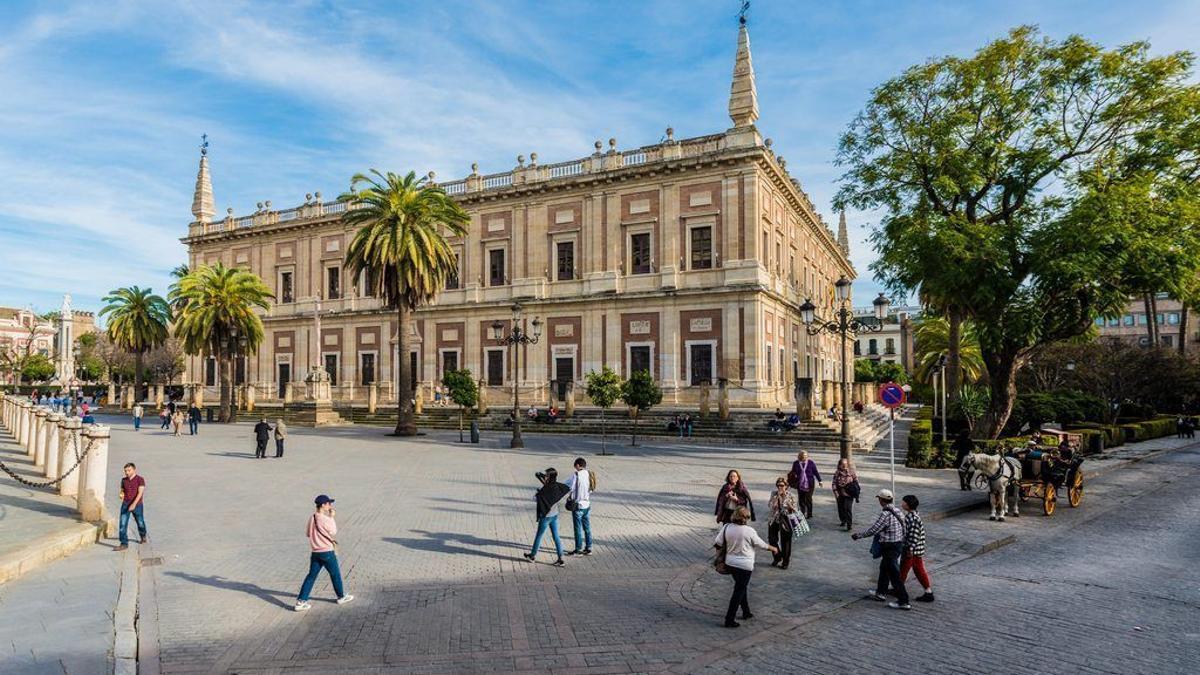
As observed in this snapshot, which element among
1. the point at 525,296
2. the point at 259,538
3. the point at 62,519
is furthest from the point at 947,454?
the point at 525,296

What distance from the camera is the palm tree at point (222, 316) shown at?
37750 mm

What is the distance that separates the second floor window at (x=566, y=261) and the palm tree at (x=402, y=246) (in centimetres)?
738

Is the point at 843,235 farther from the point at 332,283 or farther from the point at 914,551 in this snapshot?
the point at 914,551

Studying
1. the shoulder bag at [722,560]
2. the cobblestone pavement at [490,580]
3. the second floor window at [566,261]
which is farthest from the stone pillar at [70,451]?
the second floor window at [566,261]

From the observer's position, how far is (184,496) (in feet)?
47.9

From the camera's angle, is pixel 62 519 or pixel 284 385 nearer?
pixel 62 519

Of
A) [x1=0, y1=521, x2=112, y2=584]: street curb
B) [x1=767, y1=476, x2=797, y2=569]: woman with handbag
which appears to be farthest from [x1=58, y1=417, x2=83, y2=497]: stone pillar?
[x1=767, y1=476, x2=797, y2=569]: woman with handbag

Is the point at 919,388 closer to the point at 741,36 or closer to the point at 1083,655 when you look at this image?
the point at 741,36

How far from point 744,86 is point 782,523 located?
2774 centimetres

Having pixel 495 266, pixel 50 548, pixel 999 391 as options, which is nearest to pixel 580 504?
pixel 50 548

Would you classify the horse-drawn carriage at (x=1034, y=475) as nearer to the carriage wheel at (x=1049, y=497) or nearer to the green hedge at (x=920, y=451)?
the carriage wheel at (x=1049, y=497)

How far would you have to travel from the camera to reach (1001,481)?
12.9m

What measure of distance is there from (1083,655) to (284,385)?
1881 inches

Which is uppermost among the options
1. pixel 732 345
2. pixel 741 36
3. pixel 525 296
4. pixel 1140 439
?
pixel 741 36
